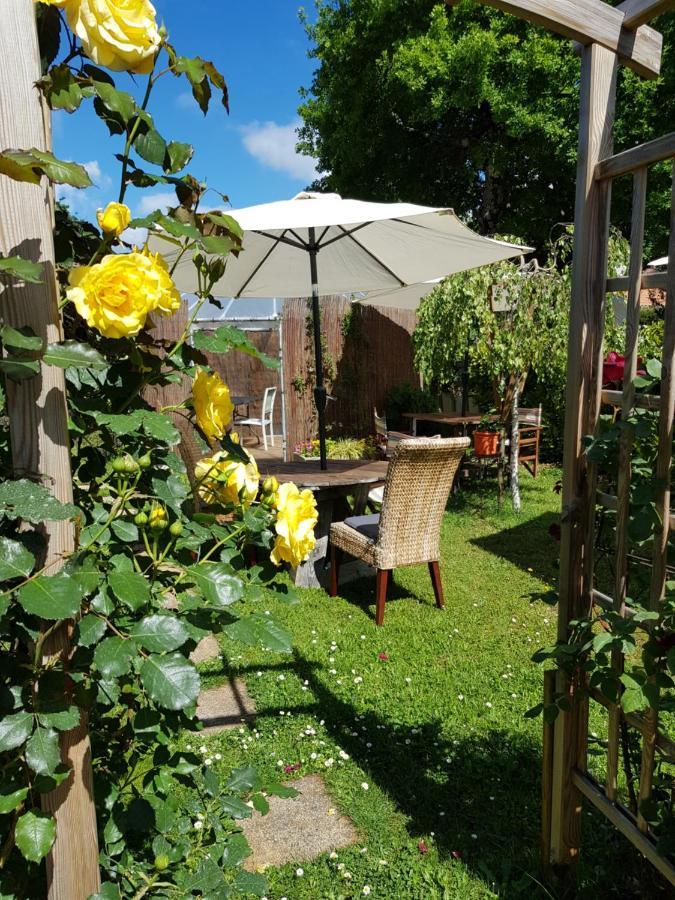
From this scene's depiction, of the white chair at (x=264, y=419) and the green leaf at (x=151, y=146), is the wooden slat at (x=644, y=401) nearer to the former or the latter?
the green leaf at (x=151, y=146)

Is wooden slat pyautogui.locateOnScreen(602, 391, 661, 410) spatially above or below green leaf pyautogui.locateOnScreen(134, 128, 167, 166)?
below

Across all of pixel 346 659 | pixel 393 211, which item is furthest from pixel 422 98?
pixel 346 659

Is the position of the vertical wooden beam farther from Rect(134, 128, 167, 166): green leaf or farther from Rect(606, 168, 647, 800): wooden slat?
Rect(134, 128, 167, 166): green leaf

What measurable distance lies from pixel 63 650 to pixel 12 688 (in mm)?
92

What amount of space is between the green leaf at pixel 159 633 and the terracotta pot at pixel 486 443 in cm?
626

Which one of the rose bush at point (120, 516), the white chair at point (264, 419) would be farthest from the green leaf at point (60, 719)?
the white chair at point (264, 419)

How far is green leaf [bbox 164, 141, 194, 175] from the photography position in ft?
3.01

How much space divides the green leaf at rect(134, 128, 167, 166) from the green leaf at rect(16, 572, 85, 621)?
0.59m

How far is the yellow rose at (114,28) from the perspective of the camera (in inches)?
29.6

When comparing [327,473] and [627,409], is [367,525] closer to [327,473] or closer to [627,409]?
[327,473]

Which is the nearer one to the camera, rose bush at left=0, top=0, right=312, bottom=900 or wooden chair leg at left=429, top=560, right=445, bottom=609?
rose bush at left=0, top=0, right=312, bottom=900

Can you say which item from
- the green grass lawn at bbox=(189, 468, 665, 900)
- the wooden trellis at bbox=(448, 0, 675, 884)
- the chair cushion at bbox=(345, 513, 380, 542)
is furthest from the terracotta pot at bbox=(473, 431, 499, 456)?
the wooden trellis at bbox=(448, 0, 675, 884)

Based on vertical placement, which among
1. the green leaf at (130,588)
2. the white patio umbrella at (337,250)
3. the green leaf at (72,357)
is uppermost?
the white patio umbrella at (337,250)

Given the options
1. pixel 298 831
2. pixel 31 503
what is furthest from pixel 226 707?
pixel 31 503
